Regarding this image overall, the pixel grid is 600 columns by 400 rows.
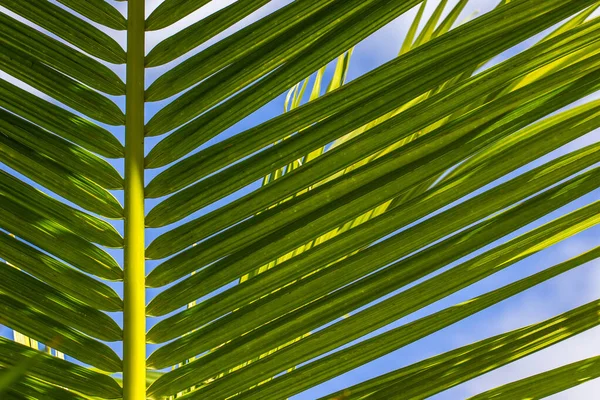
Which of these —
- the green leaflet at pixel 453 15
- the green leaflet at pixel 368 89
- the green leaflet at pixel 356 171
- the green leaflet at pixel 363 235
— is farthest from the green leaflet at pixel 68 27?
the green leaflet at pixel 453 15

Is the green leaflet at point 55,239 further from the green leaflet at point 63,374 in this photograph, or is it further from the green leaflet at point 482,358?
the green leaflet at point 482,358

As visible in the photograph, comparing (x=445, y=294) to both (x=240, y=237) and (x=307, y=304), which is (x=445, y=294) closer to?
(x=307, y=304)

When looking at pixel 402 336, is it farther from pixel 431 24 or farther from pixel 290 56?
pixel 431 24

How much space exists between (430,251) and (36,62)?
60cm

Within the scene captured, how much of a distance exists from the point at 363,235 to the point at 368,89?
194mm

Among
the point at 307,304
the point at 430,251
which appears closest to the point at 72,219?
the point at 307,304

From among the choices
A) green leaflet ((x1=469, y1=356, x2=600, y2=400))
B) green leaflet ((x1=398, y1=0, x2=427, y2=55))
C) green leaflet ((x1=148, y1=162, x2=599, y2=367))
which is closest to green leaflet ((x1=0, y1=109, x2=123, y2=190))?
green leaflet ((x1=148, y1=162, x2=599, y2=367))

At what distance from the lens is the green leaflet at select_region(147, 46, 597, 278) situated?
31.4 inches

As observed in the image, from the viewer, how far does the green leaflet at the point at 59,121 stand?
848 millimetres

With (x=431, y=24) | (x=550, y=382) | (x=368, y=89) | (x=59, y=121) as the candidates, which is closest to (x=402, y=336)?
(x=550, y=382)

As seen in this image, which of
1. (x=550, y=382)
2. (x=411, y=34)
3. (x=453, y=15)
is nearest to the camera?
(x=550, y=382)

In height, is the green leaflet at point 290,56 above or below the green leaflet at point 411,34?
below

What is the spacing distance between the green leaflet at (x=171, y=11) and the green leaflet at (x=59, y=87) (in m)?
0.13

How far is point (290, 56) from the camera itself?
86 centimetres
